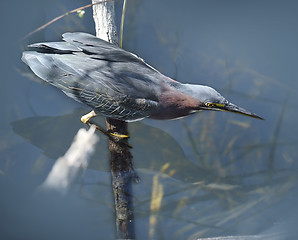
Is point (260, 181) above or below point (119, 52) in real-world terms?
below

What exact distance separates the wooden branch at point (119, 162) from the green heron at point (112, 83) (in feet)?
0.58

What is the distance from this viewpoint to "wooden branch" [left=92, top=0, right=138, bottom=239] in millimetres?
3232

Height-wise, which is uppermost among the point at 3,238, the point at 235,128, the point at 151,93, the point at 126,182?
the point at 151,93

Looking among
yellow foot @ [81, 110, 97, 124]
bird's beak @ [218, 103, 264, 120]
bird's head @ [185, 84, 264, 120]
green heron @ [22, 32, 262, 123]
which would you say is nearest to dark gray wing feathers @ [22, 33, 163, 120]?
green heron @ [22, 32, 262, 123]

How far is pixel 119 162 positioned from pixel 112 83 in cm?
61

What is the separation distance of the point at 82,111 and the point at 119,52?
63 centimetres

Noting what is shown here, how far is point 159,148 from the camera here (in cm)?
365

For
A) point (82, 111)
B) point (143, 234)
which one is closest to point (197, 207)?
point (143, 234)

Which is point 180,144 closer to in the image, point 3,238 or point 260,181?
point 260,181

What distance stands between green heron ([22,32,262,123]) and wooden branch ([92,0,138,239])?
0.18 meters

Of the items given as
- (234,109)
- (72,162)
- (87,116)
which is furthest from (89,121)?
(234,109)

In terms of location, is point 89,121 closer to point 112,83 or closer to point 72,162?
point 72,162

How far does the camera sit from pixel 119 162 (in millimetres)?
3383

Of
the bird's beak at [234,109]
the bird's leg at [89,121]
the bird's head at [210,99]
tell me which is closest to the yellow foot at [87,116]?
the bird's leg at [89,121]
